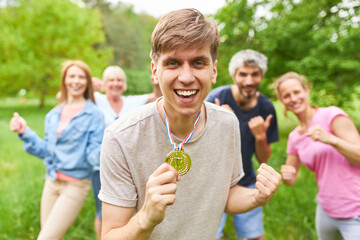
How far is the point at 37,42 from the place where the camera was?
62.4ft

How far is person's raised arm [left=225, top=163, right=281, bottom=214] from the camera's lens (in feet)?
5.09

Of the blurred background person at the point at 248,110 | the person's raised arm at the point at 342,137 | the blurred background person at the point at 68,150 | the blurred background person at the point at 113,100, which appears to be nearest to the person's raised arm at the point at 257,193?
the person's raised arm at the point at 342,137

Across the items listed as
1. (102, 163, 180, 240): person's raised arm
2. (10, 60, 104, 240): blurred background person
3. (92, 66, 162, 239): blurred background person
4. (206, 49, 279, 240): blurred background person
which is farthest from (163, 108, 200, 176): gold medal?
(92, 66, 162, 239): blurred background person

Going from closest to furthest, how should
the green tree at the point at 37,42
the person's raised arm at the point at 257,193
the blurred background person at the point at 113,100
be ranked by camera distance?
the person's raised arm at the point at 257,193
the blurred background person at the point at 113,100
the green tree at the point at 37,42

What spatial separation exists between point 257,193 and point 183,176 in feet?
1.43

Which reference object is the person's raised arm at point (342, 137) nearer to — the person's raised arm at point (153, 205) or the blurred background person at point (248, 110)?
the blurred background person at point (248, 110)

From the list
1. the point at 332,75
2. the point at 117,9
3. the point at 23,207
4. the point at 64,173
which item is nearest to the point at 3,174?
Answer: the point at 23,207

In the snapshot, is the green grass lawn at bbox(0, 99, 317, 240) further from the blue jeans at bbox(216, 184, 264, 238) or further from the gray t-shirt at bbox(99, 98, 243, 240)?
the gray t-shirt at bbox(99, 98, 243, 240)

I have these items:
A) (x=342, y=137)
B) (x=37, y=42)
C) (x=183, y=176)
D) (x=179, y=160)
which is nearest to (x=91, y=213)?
(x=183, y=176)

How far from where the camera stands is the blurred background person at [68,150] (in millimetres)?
2980

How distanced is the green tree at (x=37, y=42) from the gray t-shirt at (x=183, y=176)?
18523 mm

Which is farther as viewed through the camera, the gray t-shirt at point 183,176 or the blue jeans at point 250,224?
the blue jeans at point 250,224

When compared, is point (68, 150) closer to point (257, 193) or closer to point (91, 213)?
point (91, 213)

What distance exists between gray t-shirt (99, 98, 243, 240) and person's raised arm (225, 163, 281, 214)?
0.06 metres
